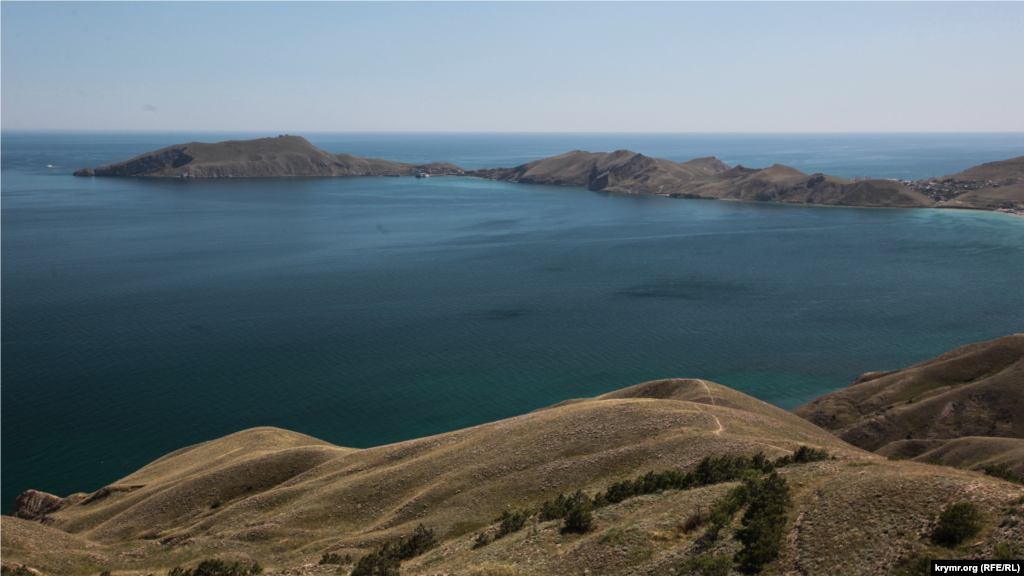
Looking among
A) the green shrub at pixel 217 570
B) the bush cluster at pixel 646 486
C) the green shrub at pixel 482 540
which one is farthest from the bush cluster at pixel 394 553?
the green shrub at pixel 217 570

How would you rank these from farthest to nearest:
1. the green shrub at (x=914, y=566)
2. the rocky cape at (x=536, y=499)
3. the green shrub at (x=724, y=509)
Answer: the green shrub at (x=724, y=509)
the rocky cape at (x=536, y=499)
the green shrub at (x=914, y=566)

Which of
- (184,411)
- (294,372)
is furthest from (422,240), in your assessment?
(184,411)

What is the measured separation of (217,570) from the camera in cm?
3338

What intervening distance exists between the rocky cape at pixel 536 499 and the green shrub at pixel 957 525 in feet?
1.20

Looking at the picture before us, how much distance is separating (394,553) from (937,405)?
2449 inches

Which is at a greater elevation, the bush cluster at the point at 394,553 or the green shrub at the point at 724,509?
the green shrub at the point at 724,509

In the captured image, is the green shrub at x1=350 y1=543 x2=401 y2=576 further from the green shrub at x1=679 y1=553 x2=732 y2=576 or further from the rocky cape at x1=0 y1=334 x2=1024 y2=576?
the green shrub at x1=679 y1=553 x2=732 y2=576

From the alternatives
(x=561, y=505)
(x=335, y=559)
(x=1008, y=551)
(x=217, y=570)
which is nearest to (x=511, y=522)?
(x=561, y=505)

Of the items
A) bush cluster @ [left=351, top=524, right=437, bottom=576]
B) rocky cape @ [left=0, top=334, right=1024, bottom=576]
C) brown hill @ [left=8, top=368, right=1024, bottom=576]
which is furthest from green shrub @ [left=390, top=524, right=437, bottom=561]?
brown hill @ [left=8, top=368, right=1024, bottom=576]

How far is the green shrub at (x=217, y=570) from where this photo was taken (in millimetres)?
33031

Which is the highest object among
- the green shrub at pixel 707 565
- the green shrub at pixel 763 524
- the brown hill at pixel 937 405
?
the green shrub at pixel 763 524

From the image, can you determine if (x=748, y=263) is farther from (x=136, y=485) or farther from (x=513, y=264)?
(x=136, y=485)

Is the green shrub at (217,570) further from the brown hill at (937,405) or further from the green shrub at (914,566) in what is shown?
the brown hill at (937,405)

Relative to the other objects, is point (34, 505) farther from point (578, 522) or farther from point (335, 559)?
point (578, 522)
